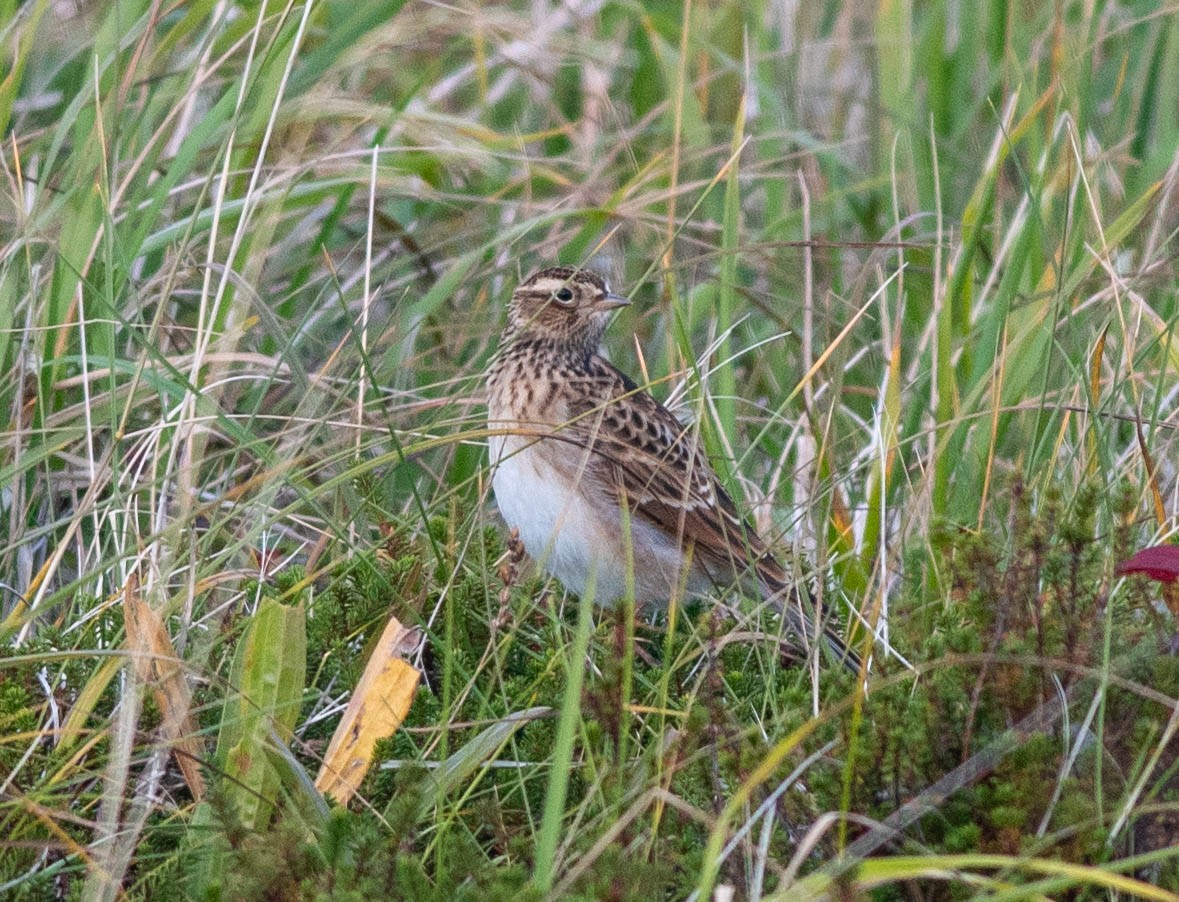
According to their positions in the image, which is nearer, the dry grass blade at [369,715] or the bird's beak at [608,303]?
the dry grass blade at [369,715]

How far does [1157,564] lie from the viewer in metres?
3.24

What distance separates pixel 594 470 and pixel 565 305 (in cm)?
65

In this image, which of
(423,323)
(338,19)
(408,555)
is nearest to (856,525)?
(408,555)

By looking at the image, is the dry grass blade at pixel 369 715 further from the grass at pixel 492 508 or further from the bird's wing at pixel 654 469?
the bird's wing at pixel 654 469

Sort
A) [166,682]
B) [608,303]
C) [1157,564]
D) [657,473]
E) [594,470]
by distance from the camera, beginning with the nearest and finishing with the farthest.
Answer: [1157,564], [166,682], [657,473], [594,470], [608,303]

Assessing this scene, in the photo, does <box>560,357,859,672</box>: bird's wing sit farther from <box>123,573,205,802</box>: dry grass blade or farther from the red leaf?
the red leaf

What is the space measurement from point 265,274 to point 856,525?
2412 mm

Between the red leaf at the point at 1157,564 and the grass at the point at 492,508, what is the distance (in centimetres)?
6

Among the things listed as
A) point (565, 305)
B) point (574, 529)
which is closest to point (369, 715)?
point (574, 529)

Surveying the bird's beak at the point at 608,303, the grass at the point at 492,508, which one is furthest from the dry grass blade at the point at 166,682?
the bird's beak at the point at 608,303

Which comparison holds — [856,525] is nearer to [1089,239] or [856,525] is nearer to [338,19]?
[1089,239]

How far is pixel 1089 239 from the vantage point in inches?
240

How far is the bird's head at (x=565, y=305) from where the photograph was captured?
571cm

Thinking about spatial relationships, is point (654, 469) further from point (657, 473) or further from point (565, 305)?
point (565, 305)
